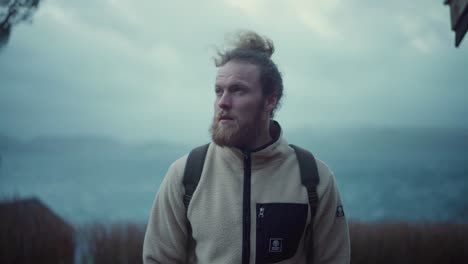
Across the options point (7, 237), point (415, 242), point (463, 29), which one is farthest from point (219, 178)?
point (415, 242)

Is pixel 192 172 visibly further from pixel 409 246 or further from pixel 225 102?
pixel 409 246

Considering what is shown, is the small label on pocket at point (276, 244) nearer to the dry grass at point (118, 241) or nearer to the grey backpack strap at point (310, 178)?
the grey backpack strap at point (310, 178)

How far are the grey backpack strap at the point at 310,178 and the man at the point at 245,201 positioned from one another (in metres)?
0.01

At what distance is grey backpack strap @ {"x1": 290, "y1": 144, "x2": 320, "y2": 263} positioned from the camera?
1974 mm

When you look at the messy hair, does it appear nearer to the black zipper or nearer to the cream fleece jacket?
the cream fleece jacket

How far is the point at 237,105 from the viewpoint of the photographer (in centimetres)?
202

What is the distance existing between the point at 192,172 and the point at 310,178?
0.54 m

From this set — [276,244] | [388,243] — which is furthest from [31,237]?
[388,243]

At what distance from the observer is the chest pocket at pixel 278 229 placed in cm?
189

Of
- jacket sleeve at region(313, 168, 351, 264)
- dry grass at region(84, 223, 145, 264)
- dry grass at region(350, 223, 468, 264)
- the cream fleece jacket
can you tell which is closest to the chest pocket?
the cream fleece jacket

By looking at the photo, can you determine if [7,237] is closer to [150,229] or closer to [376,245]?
[150,229]

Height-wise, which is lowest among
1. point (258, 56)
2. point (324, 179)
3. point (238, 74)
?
point (324, 179)

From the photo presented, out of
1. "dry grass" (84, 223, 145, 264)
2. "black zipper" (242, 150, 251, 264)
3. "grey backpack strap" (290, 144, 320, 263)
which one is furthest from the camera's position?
"dry grass" (84, 223, 145, 264)

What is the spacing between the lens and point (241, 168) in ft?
6.61
